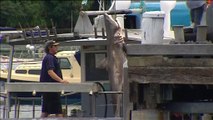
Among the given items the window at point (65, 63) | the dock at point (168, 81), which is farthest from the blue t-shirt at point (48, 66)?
the window at point (65, 63)

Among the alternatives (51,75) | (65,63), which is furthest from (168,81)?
(65,63)

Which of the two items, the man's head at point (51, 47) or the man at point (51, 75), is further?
the man's head at point (51, 47)

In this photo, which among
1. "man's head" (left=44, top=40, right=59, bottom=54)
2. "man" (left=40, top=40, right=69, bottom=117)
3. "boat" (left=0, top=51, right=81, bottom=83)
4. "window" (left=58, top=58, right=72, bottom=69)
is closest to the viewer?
"man" (left=40, top=40, right=69, bottom=117)

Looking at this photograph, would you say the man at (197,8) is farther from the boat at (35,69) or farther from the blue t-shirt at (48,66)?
the boat at (35,69)

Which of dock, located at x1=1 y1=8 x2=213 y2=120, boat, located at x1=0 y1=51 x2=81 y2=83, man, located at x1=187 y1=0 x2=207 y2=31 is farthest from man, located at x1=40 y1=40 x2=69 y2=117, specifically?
boat, located at x1=0 y1=51 x2=81 y2=83

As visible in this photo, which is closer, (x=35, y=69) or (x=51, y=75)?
(x=51, y=75)

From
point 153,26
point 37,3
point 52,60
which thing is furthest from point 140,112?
point 37,3

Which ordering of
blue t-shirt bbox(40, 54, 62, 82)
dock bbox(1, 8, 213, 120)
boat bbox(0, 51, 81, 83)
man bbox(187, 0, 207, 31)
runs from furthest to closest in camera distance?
boat bbox(0, 51, 81, 83) < man bbox(187, 0, 207, 31) < blue t-shirt bbox(40, 54, 62, 82) < dock bbox(1, 8, 213, 120)

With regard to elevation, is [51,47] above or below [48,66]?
above

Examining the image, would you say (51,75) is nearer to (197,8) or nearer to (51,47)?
(51,47)

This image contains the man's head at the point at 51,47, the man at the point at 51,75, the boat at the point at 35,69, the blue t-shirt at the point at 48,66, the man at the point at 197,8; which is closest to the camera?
the man at the point at 51,75

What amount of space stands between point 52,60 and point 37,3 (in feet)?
197

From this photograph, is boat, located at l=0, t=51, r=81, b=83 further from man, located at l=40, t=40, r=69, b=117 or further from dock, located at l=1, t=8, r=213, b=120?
dock, located at l=1, t=8, r=213, b=120

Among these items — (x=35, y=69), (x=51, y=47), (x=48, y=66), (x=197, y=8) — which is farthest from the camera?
(x=35, y=69)
